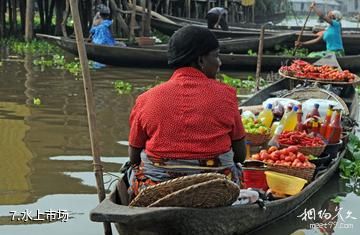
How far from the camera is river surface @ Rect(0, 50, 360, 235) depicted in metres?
4.18

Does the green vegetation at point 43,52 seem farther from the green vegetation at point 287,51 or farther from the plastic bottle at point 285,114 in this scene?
the plastic bottle at point 285,114

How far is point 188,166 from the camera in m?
3.22

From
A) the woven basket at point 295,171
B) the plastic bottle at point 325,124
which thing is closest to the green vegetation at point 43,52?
the plastic bottle at point 325,124

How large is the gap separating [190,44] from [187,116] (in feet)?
1.21

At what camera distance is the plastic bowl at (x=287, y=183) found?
13.6 ft

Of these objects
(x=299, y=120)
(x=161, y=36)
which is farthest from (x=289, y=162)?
(x=161, y=36)

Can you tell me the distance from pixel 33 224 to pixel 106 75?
23.2 feet

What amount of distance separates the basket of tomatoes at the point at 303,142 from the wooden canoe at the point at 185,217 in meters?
0.76

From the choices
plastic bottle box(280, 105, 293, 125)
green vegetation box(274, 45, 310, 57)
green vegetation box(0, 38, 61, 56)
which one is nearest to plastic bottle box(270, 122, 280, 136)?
plastic bottle box(280, 105, 293, 125)

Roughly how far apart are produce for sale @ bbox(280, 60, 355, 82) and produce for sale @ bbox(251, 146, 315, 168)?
139 inches

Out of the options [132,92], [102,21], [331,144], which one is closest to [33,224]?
[331,144]

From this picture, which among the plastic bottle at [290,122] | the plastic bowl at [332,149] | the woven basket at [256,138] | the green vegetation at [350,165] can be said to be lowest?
the green vegetation at [350,165]

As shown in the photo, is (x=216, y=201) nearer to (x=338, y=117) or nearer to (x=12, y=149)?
(x=338, y=117)

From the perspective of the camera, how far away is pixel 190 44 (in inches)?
125
